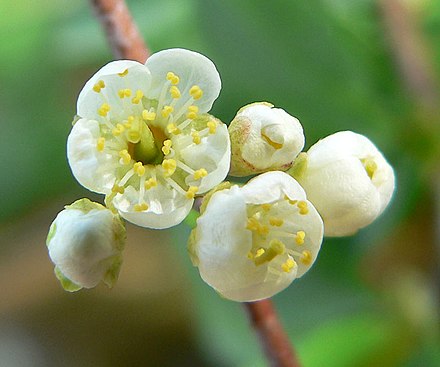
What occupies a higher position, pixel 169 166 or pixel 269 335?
pixel 169 166

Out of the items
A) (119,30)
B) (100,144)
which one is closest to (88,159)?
(100,144)

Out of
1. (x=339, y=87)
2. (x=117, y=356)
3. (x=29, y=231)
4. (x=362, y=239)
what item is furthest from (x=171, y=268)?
(x=339, y=87)

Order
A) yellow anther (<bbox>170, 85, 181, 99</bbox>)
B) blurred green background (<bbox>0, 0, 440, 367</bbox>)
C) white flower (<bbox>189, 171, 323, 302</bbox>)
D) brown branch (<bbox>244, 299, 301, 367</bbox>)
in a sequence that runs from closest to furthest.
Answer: white flower (<bbox>189, 171, 323, 302</bbox>), yellow anther (<bbox>170, 85, 181, 99</bbox>), brown branch (<bbox>244, 299, 301, 367</bbox>), blurred green background (<bbox>0, 0, 440, 367</bbox>)

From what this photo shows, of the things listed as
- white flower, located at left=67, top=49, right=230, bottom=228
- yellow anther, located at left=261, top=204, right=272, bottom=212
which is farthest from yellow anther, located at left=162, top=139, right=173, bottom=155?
yellow anther, located at left=261, top=204, right=272, bottom=212

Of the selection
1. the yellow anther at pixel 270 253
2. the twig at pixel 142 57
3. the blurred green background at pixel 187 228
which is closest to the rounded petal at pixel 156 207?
the yellow anther at pixel 270 253

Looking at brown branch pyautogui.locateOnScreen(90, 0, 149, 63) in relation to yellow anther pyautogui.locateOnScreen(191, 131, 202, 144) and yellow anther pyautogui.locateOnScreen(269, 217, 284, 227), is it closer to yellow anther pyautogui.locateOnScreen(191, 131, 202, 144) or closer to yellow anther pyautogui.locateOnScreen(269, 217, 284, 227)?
yellow anther pyautogui.locateOnScreen(191, 131, 202, 144)

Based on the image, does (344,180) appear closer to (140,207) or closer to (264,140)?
(264,140)

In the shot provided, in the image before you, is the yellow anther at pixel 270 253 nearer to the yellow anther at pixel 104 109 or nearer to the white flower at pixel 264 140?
the white flower at pixel 264 140
